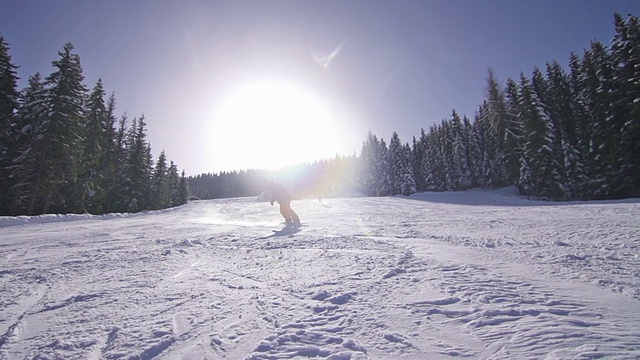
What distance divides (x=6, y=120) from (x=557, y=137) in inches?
1955

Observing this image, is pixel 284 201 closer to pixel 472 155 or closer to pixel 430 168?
pixel 472 155

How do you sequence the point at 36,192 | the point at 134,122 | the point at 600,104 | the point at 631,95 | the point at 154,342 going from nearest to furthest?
1. the point at 154,342
2. the point at 36,192
3. the point at 631,95
4. the point at 600,104
5. the point at 134,122

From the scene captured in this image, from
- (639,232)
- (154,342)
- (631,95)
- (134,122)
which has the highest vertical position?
(134,122)

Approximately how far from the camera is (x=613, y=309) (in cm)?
269

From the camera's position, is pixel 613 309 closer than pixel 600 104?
Yes

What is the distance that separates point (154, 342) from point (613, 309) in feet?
14.1

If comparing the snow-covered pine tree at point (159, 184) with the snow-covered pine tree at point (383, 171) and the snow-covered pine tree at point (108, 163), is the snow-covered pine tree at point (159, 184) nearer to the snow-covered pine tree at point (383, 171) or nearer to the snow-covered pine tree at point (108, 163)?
the snow-covered pine tree at point (108, 163)

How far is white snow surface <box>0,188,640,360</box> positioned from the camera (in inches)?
92.8

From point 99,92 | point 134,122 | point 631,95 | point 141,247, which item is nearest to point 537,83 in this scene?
point 631,95

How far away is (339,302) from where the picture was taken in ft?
10.8

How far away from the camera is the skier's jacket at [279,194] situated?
493 inches

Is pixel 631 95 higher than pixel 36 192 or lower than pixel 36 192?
higher

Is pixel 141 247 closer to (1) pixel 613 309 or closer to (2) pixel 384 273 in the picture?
(2) pixel 384 273

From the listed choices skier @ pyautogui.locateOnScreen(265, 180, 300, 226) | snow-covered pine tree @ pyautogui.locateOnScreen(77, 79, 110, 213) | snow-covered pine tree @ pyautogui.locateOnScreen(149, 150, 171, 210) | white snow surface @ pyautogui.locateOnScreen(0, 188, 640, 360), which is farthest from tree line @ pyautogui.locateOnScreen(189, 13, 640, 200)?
snow-covered pine tree @ pyautogui.locateOnScreen(77, 79, 110, 213)
